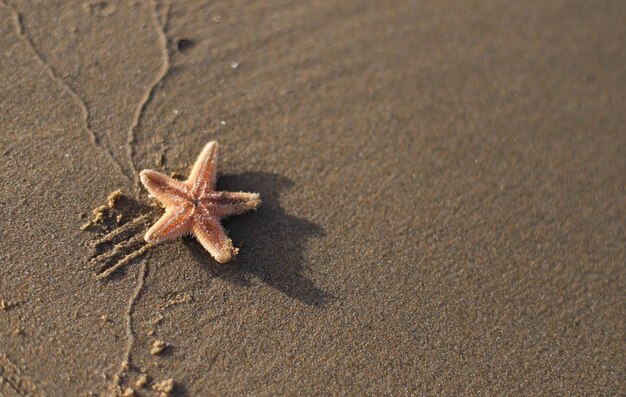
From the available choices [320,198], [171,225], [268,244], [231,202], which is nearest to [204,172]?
[231,202]

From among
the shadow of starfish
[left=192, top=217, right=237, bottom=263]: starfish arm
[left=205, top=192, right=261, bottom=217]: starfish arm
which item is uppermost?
[left=205, top=192, right=261, bottom=217]: starfish arm

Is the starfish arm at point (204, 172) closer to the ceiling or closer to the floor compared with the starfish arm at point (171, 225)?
closer to the ceiling

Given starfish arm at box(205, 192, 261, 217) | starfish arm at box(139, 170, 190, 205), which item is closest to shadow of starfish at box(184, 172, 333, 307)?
starfish arm at box(205, 192, 261, 217)

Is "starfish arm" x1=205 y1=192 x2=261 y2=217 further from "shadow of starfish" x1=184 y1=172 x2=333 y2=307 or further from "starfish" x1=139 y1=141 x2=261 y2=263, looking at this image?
"shadow of starfish" x1=184 y1=172 x2=333 y2=307

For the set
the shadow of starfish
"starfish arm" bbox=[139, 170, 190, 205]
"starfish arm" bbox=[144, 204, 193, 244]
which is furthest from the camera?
the shadow of starfish

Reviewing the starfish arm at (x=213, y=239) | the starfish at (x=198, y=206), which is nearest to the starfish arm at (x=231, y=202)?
the starfish at (x=198, y=206)

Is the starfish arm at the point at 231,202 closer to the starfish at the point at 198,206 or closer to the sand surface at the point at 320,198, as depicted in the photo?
the starfish at the point at 198,206

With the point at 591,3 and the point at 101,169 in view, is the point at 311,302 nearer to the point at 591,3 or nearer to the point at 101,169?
the point at 101,169
